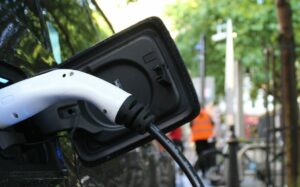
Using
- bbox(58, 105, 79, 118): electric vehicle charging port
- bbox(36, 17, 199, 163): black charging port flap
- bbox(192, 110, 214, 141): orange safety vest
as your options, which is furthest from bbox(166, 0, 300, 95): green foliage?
bbox(58, 105, 79, 118): electric vehicle charging port

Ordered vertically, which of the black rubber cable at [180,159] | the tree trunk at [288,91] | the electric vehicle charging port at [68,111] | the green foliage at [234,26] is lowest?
the black rubber cable at [180,159]

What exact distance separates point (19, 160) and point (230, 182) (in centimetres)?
785

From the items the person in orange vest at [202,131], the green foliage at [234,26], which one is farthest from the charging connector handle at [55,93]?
the person in orange vest at [202,131]

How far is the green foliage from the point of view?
12.4 meters

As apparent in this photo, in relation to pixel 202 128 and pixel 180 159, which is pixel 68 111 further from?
A: pixel 202 128

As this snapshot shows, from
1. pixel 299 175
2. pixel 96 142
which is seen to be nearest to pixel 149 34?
pixel 96 142

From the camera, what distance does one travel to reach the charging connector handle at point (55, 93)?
1.46 meters

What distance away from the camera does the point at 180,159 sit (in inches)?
55.4

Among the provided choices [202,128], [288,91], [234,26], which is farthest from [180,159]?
[234,26]

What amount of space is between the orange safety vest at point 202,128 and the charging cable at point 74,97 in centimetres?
1174

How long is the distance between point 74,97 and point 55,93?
47 mm

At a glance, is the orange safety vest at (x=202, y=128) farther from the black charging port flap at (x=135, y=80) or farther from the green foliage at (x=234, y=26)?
the black charging port flap at (x=135, y=80)

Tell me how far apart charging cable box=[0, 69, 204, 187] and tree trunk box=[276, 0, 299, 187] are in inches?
194

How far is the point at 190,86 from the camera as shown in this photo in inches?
66.0
